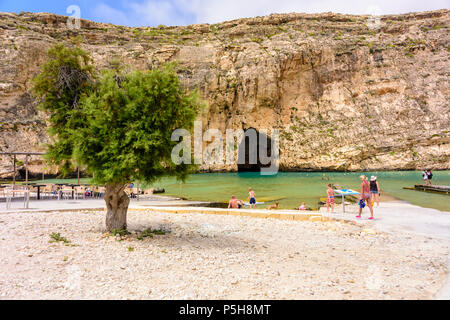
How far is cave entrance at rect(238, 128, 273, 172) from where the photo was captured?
65.4 m

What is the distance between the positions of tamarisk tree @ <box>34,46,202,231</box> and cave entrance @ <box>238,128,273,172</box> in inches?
2232

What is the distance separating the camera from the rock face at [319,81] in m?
58.6

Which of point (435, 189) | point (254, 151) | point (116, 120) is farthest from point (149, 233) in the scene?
point (254, 151)

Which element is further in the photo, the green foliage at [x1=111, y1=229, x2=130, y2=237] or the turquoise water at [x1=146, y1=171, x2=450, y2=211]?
the turquoise water at [x1=146, y1=171, x2=450, y2=211]

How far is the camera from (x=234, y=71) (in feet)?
208

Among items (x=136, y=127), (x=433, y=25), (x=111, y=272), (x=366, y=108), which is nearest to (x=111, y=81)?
(x=136, y=127)

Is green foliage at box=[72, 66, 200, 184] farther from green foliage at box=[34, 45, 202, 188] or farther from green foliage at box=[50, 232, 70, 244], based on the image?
green foliage at box=[50, 232, 70, 244]

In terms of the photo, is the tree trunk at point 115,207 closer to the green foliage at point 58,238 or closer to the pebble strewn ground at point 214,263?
the pebble strewn ground at point 214,263

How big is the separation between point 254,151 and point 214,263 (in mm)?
63854

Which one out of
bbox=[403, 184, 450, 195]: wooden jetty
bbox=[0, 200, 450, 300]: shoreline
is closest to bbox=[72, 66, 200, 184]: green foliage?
bbox=[0, 200, 450, 300]: shoreline

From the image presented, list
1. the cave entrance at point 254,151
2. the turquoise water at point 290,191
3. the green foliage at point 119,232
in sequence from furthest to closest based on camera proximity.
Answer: the cave entrance at point 254,151 → the turquoise water at point 290,191 → the green foliage at point 119,232

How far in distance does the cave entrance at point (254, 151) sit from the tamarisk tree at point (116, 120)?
56.7 metres

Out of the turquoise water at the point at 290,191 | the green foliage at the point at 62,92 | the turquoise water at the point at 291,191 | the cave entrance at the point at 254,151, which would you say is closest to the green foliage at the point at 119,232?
the green foliage at the point at 62,92

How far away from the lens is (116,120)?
7715mm
